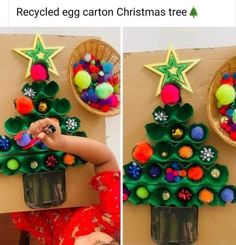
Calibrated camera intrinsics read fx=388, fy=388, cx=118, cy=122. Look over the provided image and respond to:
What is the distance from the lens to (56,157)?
0.60 meters

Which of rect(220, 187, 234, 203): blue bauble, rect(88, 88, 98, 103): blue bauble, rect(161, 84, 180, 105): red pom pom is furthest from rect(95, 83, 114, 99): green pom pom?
rect(220, 187, 234, 203): blue bauble

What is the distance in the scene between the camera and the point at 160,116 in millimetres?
534

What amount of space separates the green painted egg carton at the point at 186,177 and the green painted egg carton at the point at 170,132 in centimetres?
4

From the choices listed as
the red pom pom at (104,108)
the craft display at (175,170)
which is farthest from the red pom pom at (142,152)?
the red pom pom at (104,108)

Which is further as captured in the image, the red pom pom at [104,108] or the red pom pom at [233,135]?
the red pom pom at [104,108]

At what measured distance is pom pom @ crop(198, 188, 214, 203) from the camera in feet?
1.75

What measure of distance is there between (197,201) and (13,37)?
1.17 feet

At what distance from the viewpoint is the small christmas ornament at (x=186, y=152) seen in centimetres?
53

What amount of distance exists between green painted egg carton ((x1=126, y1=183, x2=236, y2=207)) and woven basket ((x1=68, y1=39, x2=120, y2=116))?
0.13m

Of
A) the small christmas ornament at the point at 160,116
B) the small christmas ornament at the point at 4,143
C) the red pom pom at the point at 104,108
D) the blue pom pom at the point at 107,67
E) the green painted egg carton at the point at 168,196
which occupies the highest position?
the blue pom pom at the point at 107,67

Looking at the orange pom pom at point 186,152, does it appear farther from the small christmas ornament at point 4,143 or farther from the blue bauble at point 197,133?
the small christmas ornament at point 4,143

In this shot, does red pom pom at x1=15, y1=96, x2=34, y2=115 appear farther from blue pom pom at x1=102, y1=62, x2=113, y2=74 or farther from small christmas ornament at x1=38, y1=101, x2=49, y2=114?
blue pom pom at x1=102, y1=62, x2=113, y2=74

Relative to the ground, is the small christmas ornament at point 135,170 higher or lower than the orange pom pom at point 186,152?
lower
